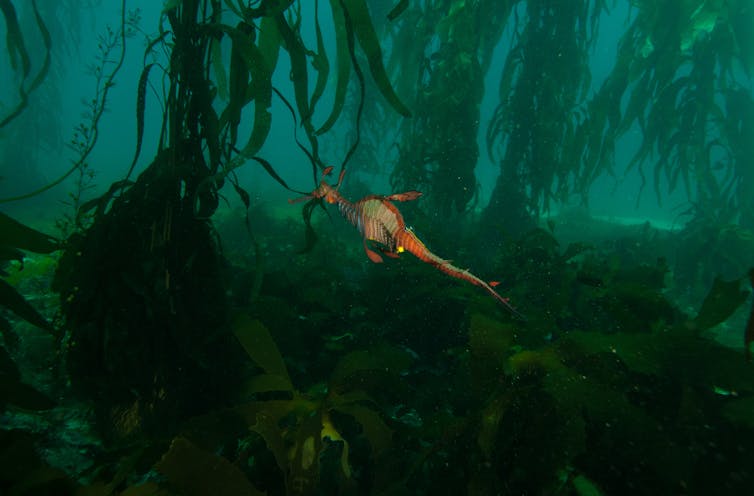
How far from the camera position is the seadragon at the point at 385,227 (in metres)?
1.42

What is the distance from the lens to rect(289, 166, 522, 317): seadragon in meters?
1.42

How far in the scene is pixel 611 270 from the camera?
11.1 ft

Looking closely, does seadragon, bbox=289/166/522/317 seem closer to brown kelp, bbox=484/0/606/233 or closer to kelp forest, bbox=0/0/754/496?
kelp forest, bbox=0/0/754/496

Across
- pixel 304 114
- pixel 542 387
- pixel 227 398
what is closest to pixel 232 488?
pixel 227 398

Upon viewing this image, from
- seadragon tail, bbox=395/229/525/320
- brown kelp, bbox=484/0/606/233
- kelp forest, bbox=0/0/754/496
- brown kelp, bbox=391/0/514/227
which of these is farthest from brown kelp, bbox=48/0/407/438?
brown kelp, bbox=484/0/606/233

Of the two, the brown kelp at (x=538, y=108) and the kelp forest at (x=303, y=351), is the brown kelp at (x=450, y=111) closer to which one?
the brown kelp at (x=538, y=108)

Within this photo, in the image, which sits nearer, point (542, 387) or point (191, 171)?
point (542, 387)

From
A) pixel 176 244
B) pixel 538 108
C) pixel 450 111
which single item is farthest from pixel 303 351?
pixel 538 108

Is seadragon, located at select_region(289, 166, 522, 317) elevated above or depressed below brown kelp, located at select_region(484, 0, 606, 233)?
below

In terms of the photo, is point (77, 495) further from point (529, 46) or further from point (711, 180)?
point (711, 180)

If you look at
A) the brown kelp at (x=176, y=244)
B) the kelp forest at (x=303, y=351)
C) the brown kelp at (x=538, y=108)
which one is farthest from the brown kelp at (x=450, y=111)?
the brown kelp at (x=176, y=244)

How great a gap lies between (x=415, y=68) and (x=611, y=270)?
6401mm

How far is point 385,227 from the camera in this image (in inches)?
61.0

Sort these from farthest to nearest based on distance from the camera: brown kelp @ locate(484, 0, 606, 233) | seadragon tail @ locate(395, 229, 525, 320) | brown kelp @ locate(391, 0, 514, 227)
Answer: brown kelp @ locate(484, 0, 606, 233)
brown kelp @ locate(391, 0, 514, 227)
seadragon tail @ locate(395, 229, 525, 320)
